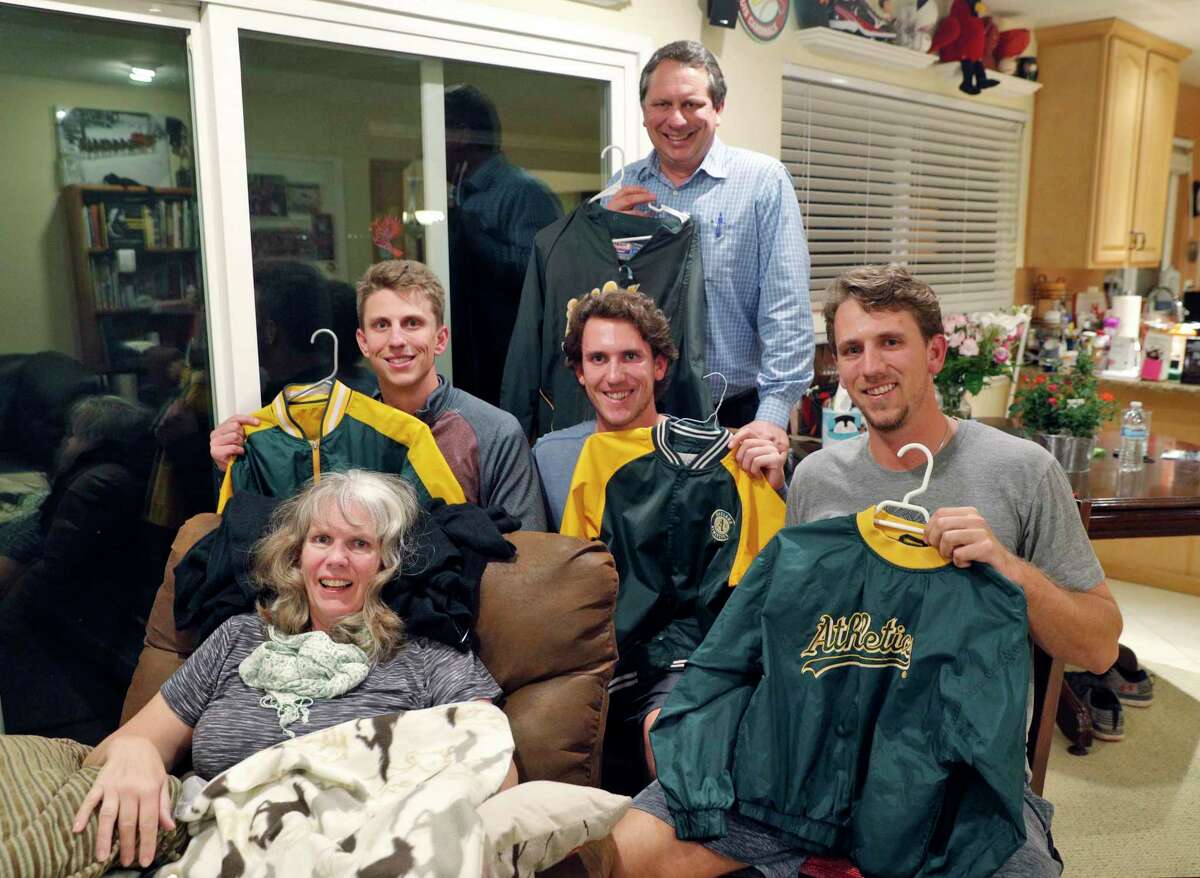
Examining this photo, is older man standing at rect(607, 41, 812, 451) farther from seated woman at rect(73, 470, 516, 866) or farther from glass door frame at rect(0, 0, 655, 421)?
seated woman at rect(73, 470, 516, 866)

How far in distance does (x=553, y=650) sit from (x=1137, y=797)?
1981 millimetres

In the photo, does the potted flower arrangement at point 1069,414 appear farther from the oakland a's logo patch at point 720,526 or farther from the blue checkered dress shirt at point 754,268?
the oakland a's logo patch at point 720,526

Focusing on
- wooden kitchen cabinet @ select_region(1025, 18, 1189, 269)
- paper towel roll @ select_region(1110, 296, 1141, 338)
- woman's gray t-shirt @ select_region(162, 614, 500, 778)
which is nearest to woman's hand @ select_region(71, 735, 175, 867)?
woman's gray t-shirt @ select_region(162, 614, 500, 778)

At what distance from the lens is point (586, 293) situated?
2.58 meters

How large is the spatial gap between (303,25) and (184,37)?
29 centimetres

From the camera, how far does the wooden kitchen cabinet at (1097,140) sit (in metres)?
4.95

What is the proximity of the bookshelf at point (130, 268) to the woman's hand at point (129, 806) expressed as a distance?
3.76ft

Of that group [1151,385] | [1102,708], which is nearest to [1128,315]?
[1151,385]

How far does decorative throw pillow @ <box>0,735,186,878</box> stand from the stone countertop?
4.50 meters

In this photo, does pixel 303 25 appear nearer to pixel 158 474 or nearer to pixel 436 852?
pixel 158 474

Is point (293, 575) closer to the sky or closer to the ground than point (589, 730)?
closer to the sky

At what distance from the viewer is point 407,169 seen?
2773 millimetres

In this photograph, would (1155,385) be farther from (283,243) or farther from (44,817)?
(44,817)

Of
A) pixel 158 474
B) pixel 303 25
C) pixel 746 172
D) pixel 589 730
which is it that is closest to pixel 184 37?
pixel 303 25
